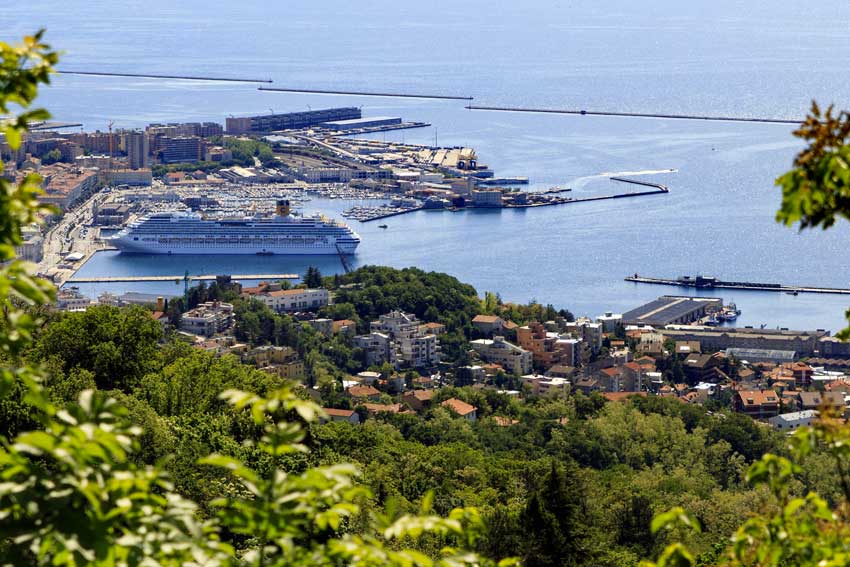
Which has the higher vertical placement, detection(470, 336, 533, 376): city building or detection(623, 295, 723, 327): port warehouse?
detection(623, 295, 723, 327): port warehouse

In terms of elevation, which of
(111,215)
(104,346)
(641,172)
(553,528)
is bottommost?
(111,215)

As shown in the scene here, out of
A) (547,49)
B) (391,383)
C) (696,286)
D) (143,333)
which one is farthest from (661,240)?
(547,49)

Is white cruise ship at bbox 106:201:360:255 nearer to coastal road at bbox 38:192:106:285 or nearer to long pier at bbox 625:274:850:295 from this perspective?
coastal road at bbox 38:192:106:285

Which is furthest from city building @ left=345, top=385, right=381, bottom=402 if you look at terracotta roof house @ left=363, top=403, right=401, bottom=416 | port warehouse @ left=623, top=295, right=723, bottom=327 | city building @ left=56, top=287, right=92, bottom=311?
Result: port warehouse @ left=623, top=295, right=723, bottom=327

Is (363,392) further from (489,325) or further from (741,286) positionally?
(741,286)

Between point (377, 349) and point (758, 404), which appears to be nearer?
point (758, 404)

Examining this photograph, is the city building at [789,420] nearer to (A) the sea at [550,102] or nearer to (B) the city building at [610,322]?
(B) the city building at [610,322]

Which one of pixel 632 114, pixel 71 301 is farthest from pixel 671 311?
pixel 632 114

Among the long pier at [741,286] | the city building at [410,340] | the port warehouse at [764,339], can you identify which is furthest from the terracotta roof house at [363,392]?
the long pier at [741,286]
